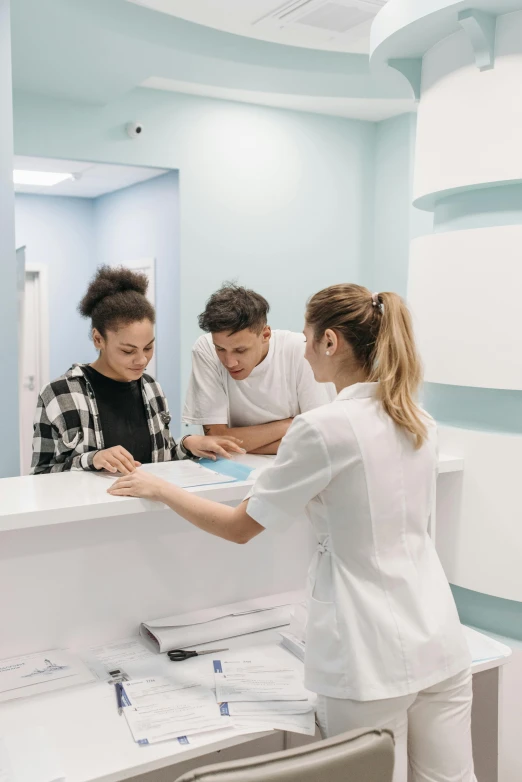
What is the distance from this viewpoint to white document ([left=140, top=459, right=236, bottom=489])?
67.3 inches

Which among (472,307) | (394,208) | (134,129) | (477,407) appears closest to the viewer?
(472,307)

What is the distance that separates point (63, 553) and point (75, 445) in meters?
0.32

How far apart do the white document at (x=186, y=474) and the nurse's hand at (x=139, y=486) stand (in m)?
0.11

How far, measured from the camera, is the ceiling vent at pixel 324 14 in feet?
11.2

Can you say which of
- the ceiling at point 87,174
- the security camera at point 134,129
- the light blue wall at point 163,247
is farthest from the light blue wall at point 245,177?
the ceiling at point 87,174

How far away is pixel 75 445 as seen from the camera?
1919mm

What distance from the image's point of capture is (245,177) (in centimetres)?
469

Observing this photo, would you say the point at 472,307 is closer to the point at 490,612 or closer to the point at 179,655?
the point at 490,612

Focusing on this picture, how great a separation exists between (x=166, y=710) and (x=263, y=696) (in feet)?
0.66

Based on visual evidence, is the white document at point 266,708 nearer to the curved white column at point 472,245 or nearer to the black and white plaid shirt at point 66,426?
the black and white plaid shirt at point 66,426

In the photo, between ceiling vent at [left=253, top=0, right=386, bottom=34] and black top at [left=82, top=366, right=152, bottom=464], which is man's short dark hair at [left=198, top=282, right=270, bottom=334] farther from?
ceiling vent at [left=253, top=0, right=386, bottom=34]

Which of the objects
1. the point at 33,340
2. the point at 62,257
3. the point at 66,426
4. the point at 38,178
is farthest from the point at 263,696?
the point at 62,257

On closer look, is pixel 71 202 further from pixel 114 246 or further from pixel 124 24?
pixel 124 24

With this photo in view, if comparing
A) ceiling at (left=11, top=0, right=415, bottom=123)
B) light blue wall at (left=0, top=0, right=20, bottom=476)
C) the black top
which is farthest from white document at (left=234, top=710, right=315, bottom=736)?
ceiling at (left=11, top=0, right=415, bottom=123)
